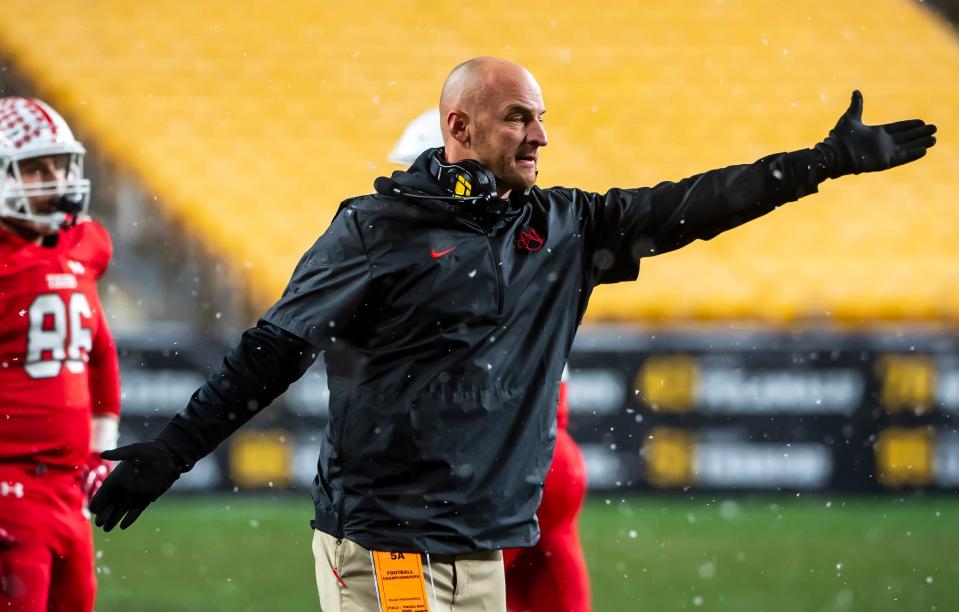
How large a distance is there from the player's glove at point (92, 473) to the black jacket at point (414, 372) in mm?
1398

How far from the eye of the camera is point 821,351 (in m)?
7.70

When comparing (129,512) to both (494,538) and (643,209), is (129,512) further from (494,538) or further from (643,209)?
(643,209)

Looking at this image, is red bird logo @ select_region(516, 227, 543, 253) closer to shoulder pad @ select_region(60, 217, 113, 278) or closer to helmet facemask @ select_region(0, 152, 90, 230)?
helmet facemask @ select_region(0, 152, 90, 230)

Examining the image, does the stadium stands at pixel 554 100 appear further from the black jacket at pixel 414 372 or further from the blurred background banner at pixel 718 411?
the black jacket at pixel 414 372

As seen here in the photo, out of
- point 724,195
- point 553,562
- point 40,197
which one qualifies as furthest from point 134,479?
point 40,197

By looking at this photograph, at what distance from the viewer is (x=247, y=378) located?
2451 mm

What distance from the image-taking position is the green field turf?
18.9ft

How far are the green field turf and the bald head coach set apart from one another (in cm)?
318

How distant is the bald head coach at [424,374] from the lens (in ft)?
8.06

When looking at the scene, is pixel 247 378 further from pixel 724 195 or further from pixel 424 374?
pixel 724 195

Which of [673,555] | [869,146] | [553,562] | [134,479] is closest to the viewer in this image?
[134,479]

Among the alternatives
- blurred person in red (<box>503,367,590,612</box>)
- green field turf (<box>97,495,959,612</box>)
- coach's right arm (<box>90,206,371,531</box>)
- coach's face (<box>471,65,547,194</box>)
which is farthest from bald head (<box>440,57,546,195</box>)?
green field turf (<box>97,495,959,612</box>)

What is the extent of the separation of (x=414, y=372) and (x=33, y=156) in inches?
69.6

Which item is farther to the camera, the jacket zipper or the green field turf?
the green field turf
